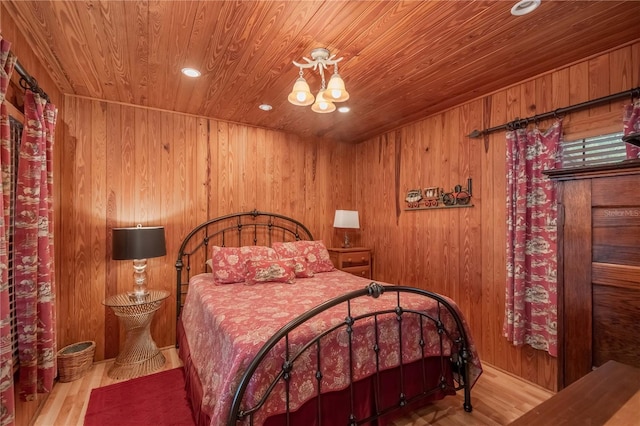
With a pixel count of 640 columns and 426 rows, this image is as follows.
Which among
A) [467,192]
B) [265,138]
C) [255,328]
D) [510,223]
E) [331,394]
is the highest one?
[265,138]

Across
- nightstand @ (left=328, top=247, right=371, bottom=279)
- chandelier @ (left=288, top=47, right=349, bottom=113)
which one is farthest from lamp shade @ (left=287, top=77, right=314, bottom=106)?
nightstand @ (left=328, top=247, right=371, bottom=279)

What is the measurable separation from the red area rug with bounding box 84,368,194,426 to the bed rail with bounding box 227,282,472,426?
0.97 metres

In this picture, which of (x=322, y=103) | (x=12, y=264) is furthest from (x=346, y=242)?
(x=12, y=264)

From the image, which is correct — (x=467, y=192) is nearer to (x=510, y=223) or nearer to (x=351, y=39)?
(x=510, y=223)

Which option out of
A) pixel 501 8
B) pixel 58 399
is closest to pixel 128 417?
pixel 58 399

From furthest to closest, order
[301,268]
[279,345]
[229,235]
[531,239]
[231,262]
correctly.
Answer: [229,235]
[301,268]
[231,262]
[531,239]
[279,345]

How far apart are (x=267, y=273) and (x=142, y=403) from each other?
1.31m

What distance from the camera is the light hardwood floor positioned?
77.5 inches

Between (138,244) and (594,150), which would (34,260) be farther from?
(594,150)

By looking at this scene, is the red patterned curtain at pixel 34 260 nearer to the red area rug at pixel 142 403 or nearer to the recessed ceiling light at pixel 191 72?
the red area rug at pixel 142 403

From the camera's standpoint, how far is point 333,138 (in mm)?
4250

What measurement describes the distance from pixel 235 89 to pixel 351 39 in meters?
1.22

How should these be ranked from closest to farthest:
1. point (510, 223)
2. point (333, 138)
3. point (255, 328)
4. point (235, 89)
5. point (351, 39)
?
point (255, 328) → point (351, 39) → point (510, 223) → point (235, 89) → point (333, 138)

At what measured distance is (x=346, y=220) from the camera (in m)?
3.91
